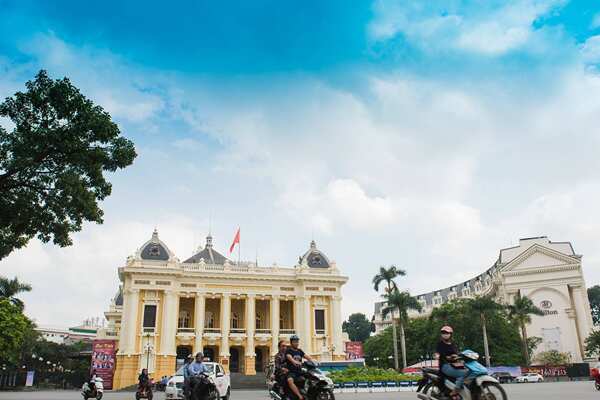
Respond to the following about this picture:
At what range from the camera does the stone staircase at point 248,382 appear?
45678 millimetres

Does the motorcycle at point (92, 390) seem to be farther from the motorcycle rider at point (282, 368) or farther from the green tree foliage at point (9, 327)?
the green tree foliage at point (9, 327)

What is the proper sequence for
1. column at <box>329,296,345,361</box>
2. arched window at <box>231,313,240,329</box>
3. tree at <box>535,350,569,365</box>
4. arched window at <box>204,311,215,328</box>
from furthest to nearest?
tree at <box>535,350,569,365</box> < arched window at <box>231,313,240,329</box> < arched window at <box>204,311,215,328</box> < column at <box>329,296,345,361</box>

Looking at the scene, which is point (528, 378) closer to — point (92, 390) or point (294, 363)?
point (92, 390)

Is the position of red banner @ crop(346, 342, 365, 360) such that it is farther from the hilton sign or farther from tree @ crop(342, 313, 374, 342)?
tree @ crop(342, 313, 374, 342)

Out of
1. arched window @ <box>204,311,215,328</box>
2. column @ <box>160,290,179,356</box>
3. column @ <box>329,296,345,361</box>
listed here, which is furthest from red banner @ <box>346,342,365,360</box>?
column @ <box>160,290,179,356</box>

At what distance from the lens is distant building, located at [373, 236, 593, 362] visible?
62.3 metres

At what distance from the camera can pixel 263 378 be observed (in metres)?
48.8

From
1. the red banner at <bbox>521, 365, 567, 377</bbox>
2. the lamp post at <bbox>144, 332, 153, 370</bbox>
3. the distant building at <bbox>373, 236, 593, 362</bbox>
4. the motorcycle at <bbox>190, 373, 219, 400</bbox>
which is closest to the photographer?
the motorcycle at <bbox>190, 373, 219, 400</bbox>

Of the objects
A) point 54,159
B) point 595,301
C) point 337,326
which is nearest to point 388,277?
point 337,326

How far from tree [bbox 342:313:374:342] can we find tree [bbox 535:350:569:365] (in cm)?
5867

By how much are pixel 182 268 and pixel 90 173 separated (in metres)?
36.8

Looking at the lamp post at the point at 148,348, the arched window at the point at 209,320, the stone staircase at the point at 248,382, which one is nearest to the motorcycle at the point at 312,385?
the stone staircase at the point at 248,382

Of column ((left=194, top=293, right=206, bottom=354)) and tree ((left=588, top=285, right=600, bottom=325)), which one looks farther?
tree ((left=588, top=285, right=600, bottom=325))

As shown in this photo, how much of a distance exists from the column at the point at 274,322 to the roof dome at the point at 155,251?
38.8ft
